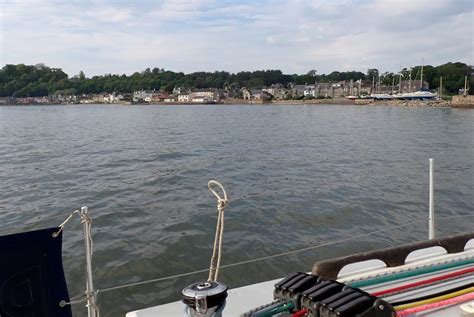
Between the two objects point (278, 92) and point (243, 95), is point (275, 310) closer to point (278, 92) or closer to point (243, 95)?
point (243, 95)

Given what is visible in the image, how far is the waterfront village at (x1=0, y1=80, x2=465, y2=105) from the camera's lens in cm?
13650

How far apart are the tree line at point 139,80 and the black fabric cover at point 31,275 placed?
145 metres

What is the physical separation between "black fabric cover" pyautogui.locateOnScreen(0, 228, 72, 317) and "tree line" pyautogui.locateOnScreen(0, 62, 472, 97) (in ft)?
477

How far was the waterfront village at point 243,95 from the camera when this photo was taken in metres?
136

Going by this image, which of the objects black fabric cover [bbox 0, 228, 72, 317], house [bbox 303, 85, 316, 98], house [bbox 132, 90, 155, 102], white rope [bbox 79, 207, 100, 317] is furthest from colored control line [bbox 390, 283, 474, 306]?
house [bbox 132, 90, 155, 102]

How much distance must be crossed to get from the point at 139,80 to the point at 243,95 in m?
50.2

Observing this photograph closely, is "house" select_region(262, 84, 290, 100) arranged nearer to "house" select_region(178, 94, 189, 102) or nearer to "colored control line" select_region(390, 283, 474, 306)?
"house" select_region(178, 94, 189, 102)

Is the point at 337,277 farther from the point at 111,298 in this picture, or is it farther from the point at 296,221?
the point at 296,221

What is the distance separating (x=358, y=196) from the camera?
10.6 metres

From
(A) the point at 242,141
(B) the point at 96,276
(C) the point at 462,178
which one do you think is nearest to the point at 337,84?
(A) the point at 242,141

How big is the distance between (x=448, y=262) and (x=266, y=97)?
142 metres

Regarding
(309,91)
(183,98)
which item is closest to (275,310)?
(309,91)

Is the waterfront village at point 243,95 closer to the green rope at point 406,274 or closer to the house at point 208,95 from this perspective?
the house at point 208,95

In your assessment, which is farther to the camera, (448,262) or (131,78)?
(131,78)
